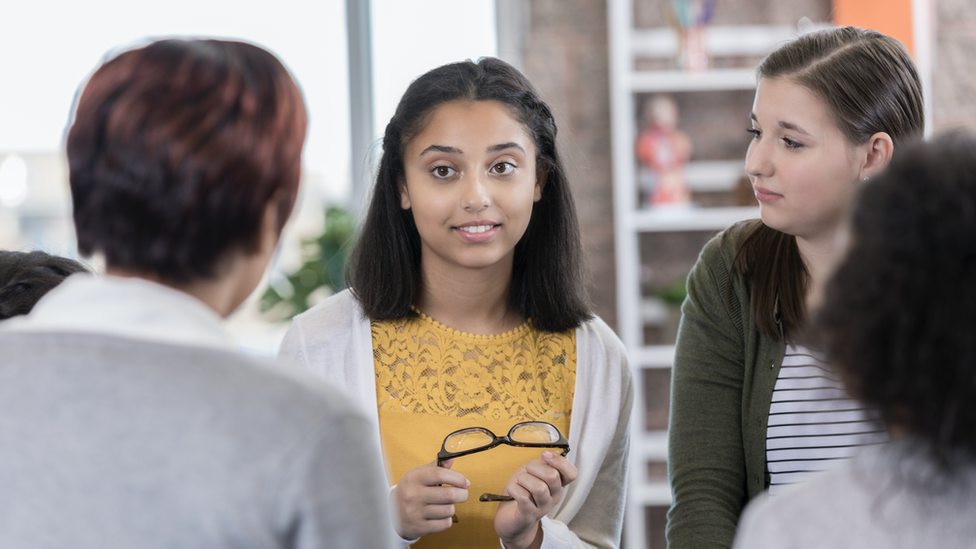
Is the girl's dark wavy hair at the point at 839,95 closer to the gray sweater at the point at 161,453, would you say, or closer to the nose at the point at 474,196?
the nose at the point at 474,196

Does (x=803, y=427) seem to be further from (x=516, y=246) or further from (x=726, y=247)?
(x=516, y=246)

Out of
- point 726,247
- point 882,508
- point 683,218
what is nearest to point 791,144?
point 726,247

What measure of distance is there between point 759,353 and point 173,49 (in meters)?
0.98

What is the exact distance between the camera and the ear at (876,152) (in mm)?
1244

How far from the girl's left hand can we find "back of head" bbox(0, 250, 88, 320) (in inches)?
26.0

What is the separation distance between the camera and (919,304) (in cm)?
59

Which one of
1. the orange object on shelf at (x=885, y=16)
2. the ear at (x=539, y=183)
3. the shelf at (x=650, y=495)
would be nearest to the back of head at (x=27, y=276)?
the ear at (x=539, y=183)

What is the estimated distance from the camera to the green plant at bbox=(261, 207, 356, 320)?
3.05 meters

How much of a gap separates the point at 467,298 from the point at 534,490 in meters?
0.42

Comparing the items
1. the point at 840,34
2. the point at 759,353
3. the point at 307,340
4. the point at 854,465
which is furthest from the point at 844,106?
the point at 307,340

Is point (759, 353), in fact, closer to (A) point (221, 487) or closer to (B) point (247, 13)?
(A) point (221, 487)

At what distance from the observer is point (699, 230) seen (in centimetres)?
319

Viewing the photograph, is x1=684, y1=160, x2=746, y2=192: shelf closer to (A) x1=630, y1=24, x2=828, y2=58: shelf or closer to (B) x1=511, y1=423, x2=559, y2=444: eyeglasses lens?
(A) x1=630, y1=24, x2=828, y2=58: shelf

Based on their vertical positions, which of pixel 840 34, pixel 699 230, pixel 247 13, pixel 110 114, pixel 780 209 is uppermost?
pixel 247 13
